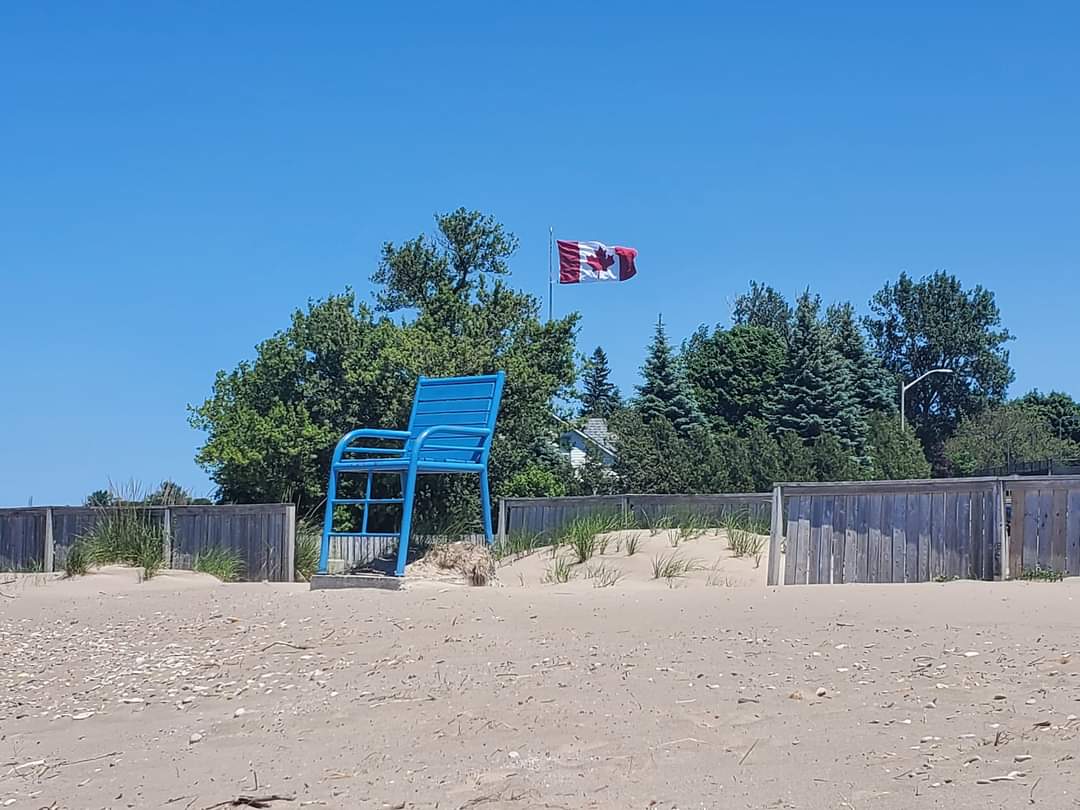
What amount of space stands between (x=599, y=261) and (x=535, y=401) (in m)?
13.2

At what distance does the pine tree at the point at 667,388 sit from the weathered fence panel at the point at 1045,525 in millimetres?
34920

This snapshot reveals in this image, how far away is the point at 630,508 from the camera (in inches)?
657

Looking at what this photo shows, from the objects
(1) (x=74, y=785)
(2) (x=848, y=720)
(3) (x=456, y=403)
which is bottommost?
(1) (x=74, y=785)

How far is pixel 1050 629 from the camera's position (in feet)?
23.8

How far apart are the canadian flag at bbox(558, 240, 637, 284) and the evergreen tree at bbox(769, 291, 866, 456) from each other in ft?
36.2

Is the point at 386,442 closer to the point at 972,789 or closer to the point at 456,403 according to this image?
the point at 456,403

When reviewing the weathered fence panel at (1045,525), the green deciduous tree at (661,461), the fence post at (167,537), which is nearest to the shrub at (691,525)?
the weathered fence panel at (1045,525)

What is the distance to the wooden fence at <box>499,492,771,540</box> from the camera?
16.1m

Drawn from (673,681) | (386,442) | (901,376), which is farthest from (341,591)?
(901,376)

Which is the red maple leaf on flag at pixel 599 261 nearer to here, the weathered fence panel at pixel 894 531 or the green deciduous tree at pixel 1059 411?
the weathered fence panel at pixel 894 531

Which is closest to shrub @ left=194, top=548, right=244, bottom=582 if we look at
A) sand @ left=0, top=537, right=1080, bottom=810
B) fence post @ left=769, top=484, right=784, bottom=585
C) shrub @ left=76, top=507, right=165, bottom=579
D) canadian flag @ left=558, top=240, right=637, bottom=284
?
shrub @ left=76, top=507, right=165, bottom=579

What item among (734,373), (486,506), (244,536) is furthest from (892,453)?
(486,506)

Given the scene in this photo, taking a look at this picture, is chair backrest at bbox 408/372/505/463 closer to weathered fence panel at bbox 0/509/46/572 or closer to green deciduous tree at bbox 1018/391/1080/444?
weathered fence panel at bbox 0/509/46/572

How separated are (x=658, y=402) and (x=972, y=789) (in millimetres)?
40795
